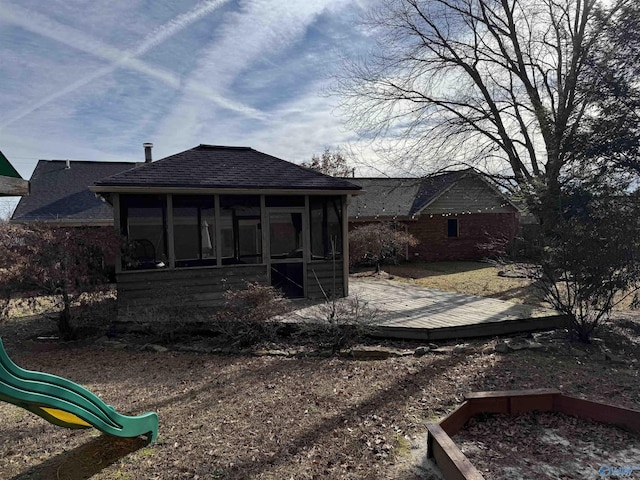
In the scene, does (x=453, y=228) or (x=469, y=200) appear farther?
(x=469, y=200)

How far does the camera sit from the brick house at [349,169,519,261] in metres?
19.6

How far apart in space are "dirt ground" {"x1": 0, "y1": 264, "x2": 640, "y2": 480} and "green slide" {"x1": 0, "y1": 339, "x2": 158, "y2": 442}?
28 cm

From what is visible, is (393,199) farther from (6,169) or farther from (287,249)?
(6,169)

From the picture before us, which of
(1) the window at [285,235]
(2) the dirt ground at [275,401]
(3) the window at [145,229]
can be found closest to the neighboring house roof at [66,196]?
(3) the window at [145,229]

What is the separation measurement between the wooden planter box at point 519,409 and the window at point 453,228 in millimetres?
17128

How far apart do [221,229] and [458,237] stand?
50.0ft

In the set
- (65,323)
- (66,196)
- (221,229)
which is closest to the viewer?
(65,323)

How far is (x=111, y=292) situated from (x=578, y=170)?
9.51m

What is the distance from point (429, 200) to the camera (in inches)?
794

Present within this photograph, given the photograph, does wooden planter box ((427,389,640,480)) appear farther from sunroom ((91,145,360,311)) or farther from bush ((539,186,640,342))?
sunroom ((91,145,360,311))

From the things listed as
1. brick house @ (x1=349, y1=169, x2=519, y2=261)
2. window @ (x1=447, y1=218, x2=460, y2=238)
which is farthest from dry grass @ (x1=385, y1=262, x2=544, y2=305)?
window @ (x1=447, y1=218, x2=460, y2=238)

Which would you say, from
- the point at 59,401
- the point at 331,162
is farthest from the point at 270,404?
the point at 331,162

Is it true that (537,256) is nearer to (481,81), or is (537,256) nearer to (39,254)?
(39,254)

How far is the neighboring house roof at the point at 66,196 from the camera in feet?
49.9
